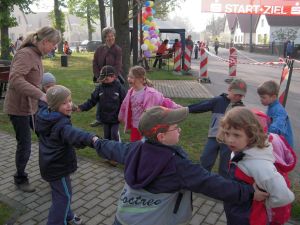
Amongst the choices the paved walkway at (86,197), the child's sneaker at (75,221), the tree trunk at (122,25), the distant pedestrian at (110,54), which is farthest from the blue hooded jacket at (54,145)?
the tree trunk at (122,25)

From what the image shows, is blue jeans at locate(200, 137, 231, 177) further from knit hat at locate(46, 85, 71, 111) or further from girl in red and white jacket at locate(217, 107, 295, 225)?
knit hat at locate(46, 85, 71, 111)

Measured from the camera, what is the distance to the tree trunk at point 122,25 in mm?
8141

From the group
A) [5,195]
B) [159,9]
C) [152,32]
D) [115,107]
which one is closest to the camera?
[5,195]

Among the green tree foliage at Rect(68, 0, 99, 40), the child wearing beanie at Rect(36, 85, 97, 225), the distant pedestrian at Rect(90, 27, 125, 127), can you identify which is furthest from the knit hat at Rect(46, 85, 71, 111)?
the green tree foliage at Rect(68, 0, 99, 40)

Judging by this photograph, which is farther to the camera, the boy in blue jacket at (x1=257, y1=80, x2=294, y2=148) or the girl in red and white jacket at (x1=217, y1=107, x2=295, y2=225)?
the boy in blue jacket at (x1=257, y1=80, x2=294, y2=148)

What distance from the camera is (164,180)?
2086 mm

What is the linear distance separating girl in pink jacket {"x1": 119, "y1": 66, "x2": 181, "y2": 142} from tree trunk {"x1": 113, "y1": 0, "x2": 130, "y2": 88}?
3888 millimetres

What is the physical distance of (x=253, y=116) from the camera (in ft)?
7.57

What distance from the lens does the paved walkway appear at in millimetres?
3666

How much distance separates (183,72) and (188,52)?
101cm

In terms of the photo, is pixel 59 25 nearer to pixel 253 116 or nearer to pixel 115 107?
pixel 115 107

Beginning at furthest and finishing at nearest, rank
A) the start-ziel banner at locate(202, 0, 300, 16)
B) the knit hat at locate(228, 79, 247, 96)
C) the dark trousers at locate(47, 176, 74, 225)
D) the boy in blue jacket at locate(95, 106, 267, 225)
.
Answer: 1. the start-ziel banner at locate(202, 0, 300, 16)
2. the knit hat at locate(228, 79, 247, 96)
3. the dark trousers at locate(47, 176, 74, 225)
4. the boy in blue jacket at locate(95, 106, 267, 225)

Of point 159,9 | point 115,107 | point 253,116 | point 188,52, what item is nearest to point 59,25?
point 159,9

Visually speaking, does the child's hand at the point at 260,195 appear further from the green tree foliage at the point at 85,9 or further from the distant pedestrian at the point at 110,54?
the green tree foliage at the point at 85,9
